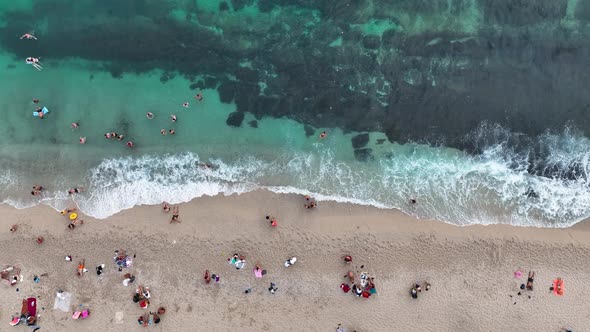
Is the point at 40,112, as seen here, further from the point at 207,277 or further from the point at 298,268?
the point at 298,268

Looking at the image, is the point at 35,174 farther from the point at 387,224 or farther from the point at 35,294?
the point at 387,224

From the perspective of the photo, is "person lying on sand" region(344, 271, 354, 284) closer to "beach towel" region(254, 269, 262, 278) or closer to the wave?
the wave

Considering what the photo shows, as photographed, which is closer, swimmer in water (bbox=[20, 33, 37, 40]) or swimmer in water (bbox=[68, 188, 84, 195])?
swimmer in water (bbox=[68, 188, 84, 195])

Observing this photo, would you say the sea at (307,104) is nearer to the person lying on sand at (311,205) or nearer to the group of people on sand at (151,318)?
the person lying on sand at (311,205)

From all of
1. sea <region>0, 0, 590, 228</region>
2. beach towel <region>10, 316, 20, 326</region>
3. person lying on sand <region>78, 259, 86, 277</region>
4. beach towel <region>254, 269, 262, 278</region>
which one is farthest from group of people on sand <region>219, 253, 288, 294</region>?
beach towel <region>10, 316, 20, 326</region>

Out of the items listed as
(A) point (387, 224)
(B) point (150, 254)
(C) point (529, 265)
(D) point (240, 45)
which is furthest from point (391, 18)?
(B) point (150, 254)

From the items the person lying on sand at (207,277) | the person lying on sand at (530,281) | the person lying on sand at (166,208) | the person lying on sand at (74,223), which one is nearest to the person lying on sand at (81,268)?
the person lying on sand at (74,223)
